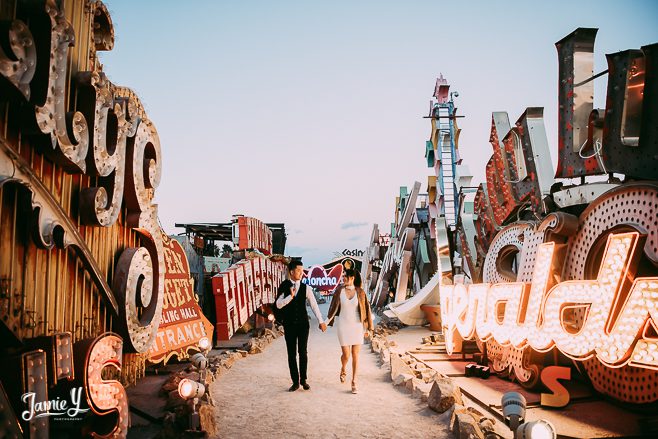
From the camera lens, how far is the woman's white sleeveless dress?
745 cm

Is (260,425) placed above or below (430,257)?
below

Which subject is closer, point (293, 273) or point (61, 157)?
point (61, 157)

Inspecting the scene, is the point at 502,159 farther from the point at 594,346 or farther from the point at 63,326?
the point at 63,326

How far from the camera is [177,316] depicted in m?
8.66

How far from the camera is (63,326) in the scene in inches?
177

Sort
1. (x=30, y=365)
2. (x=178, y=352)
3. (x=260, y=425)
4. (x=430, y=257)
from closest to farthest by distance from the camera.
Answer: (x=30, y=365)
(x=260, y=425)
(x=178, y=352)
(x=430, y=257)

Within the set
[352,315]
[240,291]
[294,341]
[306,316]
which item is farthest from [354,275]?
[240,291]

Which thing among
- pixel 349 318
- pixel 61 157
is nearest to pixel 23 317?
pixel 61 157

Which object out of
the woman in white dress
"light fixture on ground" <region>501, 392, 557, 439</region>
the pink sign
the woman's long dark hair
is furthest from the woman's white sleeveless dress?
the pink sign

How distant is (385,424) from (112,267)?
3775mm

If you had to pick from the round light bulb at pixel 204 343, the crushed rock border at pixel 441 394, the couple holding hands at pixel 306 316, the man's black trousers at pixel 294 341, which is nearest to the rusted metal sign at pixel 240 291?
the round light bulb at pixel 204 343

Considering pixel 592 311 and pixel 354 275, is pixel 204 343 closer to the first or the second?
pixel 354 275

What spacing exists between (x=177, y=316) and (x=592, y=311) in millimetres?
6709

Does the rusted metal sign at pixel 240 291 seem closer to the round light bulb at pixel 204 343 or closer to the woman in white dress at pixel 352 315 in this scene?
the round light bulb at pixel 204 343
